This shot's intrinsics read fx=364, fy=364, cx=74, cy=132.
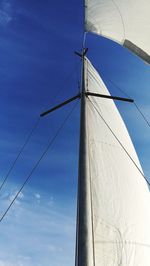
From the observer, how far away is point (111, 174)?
1048 cm

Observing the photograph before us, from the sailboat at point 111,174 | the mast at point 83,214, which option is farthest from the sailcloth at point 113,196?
the mast at point 83,214

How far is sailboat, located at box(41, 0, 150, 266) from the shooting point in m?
8.43

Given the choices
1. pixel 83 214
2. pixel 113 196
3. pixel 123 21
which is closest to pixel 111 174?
pixel 113 196

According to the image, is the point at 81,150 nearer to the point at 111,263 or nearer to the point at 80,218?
the point at 80,218

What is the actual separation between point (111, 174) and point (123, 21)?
4524 mm

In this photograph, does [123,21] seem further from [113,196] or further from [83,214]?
[83,214]

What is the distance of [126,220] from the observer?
9.59m

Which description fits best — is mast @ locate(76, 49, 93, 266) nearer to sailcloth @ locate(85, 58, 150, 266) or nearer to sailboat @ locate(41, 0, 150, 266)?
sailboat @ locate(41, 0, 150, 266)

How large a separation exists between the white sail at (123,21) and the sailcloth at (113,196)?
7.42 feet

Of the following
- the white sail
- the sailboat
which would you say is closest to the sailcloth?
the sailboat

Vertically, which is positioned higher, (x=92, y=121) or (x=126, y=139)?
(x=92, y=121)

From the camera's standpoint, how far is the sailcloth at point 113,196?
8.76 m

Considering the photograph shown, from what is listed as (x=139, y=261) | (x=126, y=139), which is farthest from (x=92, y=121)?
(x=139, y=261)

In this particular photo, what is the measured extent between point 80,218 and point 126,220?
2373 millimetres
